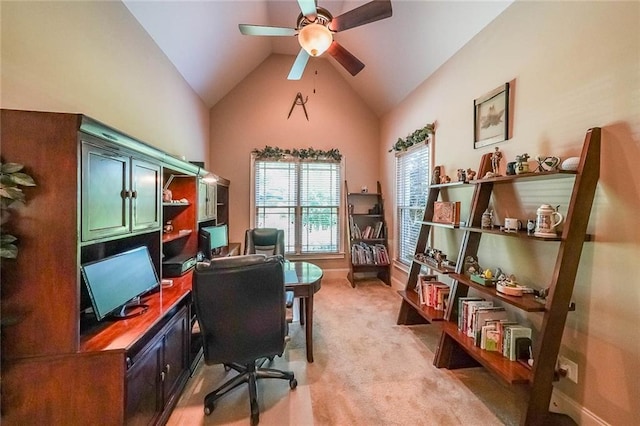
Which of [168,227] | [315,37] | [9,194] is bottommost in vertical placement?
[168,227]

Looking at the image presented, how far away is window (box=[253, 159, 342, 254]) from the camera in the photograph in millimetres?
5195

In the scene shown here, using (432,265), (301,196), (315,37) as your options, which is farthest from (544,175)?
(301,196)

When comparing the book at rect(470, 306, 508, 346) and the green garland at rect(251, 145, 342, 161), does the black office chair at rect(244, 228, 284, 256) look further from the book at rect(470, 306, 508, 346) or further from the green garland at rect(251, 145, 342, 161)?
the book at rect(470, 306, 508, 346)

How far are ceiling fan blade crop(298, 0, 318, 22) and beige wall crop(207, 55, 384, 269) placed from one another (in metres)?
2.87

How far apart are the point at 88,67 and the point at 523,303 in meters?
3.36

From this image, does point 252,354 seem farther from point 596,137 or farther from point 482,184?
point 596,137

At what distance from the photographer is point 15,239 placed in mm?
1188

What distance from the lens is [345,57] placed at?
290cm

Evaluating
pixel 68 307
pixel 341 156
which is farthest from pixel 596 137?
pixel 341 156

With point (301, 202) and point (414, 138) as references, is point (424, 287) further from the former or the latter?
point (301, 202)

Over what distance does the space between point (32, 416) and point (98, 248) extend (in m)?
1.04

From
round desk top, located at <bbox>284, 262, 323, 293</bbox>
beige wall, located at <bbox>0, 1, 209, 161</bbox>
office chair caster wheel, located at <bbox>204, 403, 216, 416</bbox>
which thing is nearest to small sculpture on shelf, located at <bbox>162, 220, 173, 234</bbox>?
beige wall, located at <bbox>0, 1, 209, 161</bbox>

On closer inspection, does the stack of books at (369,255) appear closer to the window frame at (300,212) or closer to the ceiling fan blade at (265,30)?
the window frame at (300,212)

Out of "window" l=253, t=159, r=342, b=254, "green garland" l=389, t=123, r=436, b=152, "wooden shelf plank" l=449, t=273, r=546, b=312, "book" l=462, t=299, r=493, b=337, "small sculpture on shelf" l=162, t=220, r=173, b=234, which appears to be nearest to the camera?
"wooden shelf plank" l=449, t=273, r=546, b=312
